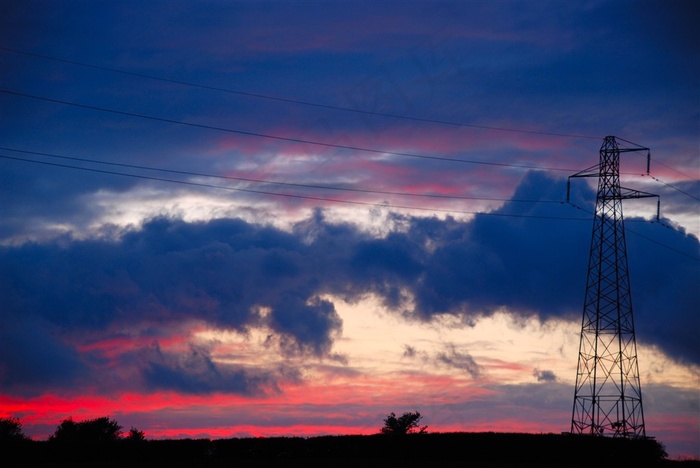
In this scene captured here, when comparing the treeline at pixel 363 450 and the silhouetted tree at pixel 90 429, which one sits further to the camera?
the silhouetted tree at pixel 90 429

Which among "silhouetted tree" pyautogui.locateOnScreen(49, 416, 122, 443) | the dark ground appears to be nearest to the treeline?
the dark ground

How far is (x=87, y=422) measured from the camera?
12025 cm

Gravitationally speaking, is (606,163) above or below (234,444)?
above

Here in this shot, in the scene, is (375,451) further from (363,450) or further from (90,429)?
(90,429)

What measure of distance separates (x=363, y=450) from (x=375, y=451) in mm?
944

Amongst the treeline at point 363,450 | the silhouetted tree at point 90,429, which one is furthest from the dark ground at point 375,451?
the silhouetted tree at point 90,429

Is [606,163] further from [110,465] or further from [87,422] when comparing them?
[87,422]

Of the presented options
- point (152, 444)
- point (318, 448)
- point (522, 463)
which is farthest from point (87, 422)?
point (522, 463)

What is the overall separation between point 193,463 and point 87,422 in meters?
63.9

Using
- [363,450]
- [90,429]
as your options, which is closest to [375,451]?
[363,450]

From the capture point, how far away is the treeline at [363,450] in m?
63.8

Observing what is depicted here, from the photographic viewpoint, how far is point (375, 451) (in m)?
64.4

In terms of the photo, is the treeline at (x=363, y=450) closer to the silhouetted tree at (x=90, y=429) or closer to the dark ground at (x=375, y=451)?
the dark ground at (x=375, y=451)

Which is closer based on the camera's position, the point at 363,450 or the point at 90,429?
the point at 363,450
